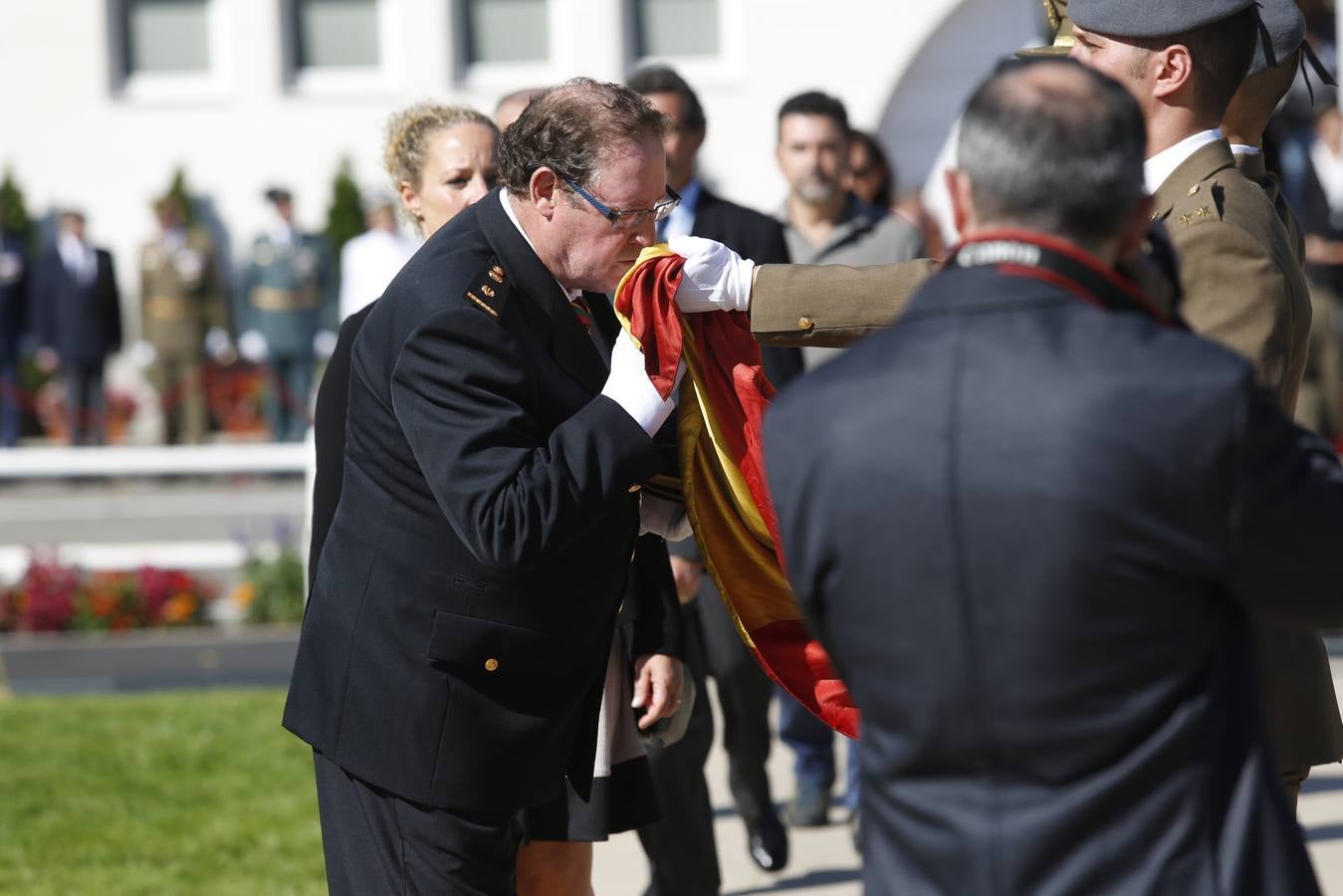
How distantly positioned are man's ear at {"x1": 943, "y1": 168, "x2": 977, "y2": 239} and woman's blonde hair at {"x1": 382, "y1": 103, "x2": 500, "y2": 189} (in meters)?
2.36

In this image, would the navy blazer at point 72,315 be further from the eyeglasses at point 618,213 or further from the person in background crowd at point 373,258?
the eyeglasses at point 618,213

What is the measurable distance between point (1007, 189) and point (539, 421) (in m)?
1.20

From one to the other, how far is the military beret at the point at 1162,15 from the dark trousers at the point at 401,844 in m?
1.73

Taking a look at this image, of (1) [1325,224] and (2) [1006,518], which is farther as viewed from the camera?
(1) [1325,224]

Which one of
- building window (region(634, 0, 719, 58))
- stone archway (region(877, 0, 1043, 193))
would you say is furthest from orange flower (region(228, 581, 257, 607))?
building window (region(634, 0, 719, 58))

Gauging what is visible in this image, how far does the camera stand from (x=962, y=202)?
7.22 feet

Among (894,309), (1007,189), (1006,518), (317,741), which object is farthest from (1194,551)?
(317,741)

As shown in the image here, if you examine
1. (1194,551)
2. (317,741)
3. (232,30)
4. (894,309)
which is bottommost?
(317,741)

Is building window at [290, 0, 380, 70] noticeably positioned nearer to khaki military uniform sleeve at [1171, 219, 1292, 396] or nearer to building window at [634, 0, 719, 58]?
building window at [634, 0, 719, 58]

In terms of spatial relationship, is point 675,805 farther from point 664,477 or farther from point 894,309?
point 894,309

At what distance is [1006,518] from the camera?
2014mm

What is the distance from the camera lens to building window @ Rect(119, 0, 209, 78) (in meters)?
20.8

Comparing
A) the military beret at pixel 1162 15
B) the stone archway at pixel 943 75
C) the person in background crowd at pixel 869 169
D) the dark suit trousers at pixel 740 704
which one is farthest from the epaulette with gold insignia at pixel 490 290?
the stone archway at pixel 943 75

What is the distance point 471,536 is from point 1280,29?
1.75 metres
